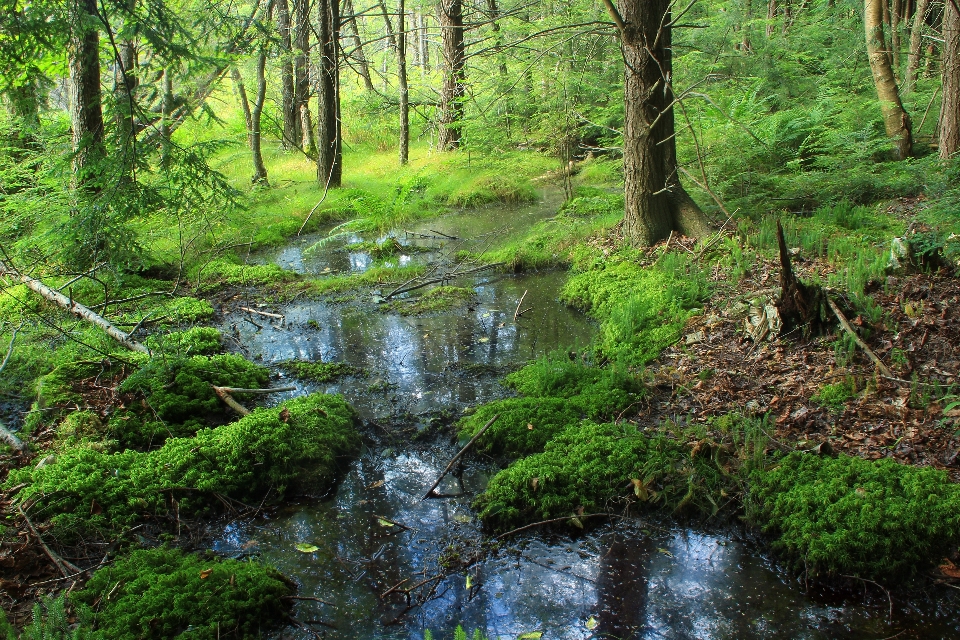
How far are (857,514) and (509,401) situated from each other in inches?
102

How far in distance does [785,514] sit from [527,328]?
3871mm

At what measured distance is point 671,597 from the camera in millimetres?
3445

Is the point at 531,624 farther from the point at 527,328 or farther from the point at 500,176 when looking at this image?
the point at 500,176

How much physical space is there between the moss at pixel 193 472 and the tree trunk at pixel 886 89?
33.7 feet

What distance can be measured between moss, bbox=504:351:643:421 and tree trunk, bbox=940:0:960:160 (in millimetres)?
6672

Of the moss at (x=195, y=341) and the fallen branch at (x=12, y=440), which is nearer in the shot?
the fallen branch at (x=12, y=440)

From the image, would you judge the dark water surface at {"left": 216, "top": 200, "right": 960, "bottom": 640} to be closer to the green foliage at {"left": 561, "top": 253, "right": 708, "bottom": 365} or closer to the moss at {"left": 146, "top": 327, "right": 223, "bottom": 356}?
the green foliage at {"left": 561, "top": 253, "right": 708, "bottom": 365}

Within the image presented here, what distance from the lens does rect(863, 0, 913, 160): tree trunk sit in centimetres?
1030

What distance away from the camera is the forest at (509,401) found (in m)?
3.44

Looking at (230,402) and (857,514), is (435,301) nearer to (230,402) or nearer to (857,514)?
(230,402)

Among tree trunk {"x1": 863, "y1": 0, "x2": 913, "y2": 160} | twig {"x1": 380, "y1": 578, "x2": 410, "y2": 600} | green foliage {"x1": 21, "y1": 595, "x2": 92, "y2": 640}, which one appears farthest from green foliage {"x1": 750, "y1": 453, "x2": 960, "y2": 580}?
tree trunk {"x1": 863, "y1": 0, "x2": 913, "y2": 160}

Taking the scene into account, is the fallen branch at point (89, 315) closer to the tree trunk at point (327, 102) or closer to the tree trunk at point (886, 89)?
the tree trunk at point (327, 102)

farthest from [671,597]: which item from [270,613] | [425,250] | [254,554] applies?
[425,250]

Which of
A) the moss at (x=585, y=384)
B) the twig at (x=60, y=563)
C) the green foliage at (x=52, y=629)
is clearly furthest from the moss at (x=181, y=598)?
the moss at (x=585, y=384)
